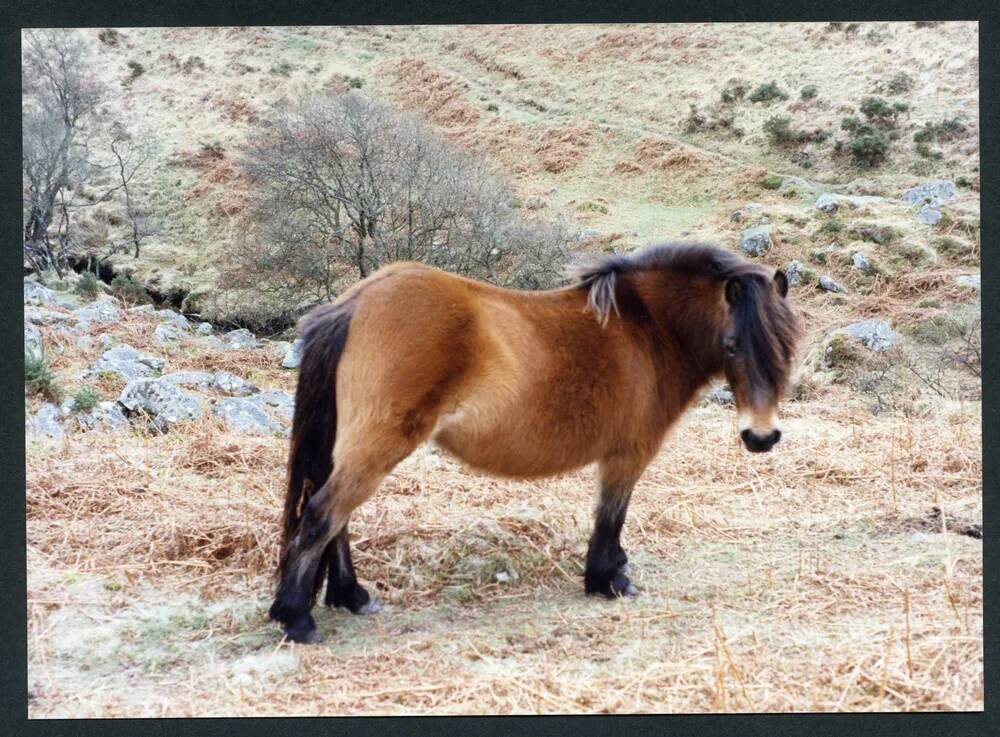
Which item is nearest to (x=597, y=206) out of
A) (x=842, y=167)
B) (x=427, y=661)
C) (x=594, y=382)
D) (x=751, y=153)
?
(x=751, y=153)

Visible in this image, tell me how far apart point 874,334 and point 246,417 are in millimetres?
7516

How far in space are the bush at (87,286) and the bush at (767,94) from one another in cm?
919

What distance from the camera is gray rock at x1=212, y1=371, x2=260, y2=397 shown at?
344 inches

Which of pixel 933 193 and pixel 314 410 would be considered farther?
pixel 933 193

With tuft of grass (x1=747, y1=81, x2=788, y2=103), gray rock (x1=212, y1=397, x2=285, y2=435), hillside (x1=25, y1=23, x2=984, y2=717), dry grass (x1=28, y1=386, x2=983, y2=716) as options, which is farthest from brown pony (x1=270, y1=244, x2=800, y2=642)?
tuft of grass (x1=747, y1=81, x2=788, y2=103)

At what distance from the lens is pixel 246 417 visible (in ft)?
24.9

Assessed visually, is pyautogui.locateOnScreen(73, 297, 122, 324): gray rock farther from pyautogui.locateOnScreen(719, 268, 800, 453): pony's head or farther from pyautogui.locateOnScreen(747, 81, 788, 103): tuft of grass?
pyautogui.locateOnScreen(747, 81, 788, 103): tuft of grass

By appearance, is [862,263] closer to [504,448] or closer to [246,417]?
[246,417]

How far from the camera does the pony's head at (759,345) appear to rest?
13.5 feet

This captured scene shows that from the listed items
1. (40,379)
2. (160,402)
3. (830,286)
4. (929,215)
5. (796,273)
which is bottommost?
(160,402)

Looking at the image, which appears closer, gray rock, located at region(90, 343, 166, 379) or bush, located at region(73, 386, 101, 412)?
bush, located at region(73, 386, 101, 412)

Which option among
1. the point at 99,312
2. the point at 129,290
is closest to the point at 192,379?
the point at 99,312

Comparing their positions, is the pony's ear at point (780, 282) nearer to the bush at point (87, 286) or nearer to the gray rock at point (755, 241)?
the gray rock at point (755, 241)

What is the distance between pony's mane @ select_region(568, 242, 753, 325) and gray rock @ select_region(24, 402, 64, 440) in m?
4.62
